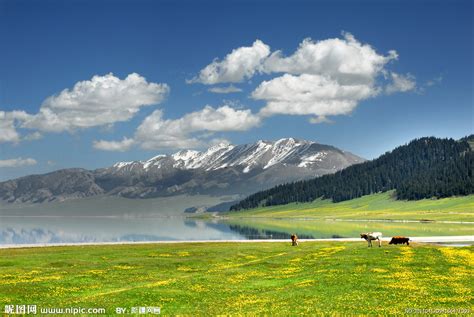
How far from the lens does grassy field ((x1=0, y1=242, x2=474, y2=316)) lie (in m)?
30.3

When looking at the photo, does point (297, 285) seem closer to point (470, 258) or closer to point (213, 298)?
point (213, 298)

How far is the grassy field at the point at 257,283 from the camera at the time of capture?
3030 centimetres

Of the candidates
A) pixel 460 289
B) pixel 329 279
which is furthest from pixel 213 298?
pixel 460 289

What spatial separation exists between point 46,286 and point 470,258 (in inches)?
1640

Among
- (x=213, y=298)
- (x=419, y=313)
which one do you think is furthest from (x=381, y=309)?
(x=213, y=298)

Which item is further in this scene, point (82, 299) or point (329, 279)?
point (329, 279)

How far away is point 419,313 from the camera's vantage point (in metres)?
26.6

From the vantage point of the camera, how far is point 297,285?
38406 millimetres

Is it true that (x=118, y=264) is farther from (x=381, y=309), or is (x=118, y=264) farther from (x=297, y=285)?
(x=381, y=309)

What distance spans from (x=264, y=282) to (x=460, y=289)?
1509 cm

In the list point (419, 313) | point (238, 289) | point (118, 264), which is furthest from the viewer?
point (118, 264)

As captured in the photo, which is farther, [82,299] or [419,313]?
[82,299]

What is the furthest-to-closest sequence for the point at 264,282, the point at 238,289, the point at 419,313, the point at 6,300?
1. the point at 264,282
2. the point at 238,289
3. the point at 6,300
4. the point at 419,313

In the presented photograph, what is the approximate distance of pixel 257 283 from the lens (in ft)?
134
